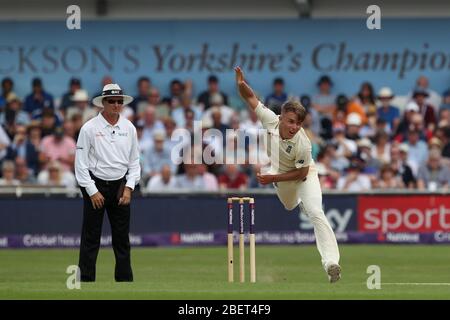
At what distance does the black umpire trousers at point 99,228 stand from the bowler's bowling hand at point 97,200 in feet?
0.29

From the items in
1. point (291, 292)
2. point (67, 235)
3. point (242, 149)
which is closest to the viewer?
point (291, 292)

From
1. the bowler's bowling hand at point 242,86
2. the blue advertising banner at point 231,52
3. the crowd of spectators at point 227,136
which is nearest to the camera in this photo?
the bowler's bowling hand at point 242,86

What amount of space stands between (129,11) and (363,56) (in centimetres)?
522

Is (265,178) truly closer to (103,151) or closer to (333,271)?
(333,271)

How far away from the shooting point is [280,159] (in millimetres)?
13195

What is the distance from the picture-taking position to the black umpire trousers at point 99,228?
13.5 meters

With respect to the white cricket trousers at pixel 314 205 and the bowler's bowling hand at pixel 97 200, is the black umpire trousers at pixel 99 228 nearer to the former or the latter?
the bowler's bowling hand at pixel 97 200

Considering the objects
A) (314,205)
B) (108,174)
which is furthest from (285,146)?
(108,174)

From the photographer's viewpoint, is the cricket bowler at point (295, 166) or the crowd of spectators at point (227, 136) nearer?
the cricket bowler at point (295, 166)

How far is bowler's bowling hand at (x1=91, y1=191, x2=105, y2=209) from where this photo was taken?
13352 mm

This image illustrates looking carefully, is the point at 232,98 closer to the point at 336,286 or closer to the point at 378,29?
the point at 378,29

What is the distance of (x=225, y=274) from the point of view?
621 inches

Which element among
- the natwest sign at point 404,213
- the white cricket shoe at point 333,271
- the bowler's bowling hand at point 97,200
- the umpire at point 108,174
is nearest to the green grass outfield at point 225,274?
the white cricket shoe at point 333,271

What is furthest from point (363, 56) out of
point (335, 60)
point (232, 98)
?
point (232, 98)
